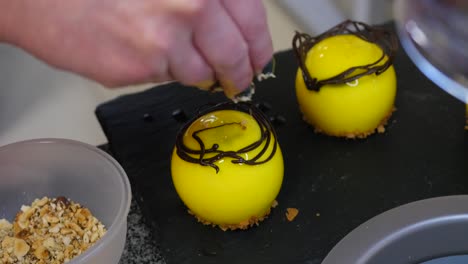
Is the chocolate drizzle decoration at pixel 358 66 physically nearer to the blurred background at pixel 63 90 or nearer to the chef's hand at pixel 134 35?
the chef's hand at pixel 134 35

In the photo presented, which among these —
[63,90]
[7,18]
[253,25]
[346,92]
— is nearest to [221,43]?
[253,25]

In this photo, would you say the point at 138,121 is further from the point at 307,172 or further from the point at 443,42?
the point at 443,42

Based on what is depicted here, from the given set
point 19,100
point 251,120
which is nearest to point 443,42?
point 251,120

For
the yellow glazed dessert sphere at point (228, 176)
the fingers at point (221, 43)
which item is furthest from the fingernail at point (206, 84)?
the yellow glazed dessert sphere at point (228, 176)

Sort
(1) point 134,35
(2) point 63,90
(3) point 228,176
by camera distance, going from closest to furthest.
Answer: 1. (1) point 134,35
2. (3) point 228,176
3. (2) point 63,90

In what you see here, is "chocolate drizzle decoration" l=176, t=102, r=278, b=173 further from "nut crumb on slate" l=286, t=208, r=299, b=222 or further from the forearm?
the forearm

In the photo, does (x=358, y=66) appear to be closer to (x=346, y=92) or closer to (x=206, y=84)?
(x=346, y=92)

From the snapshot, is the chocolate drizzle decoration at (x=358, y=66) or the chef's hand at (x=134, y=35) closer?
Answer: the chef's hand at (x=134, y=35)
